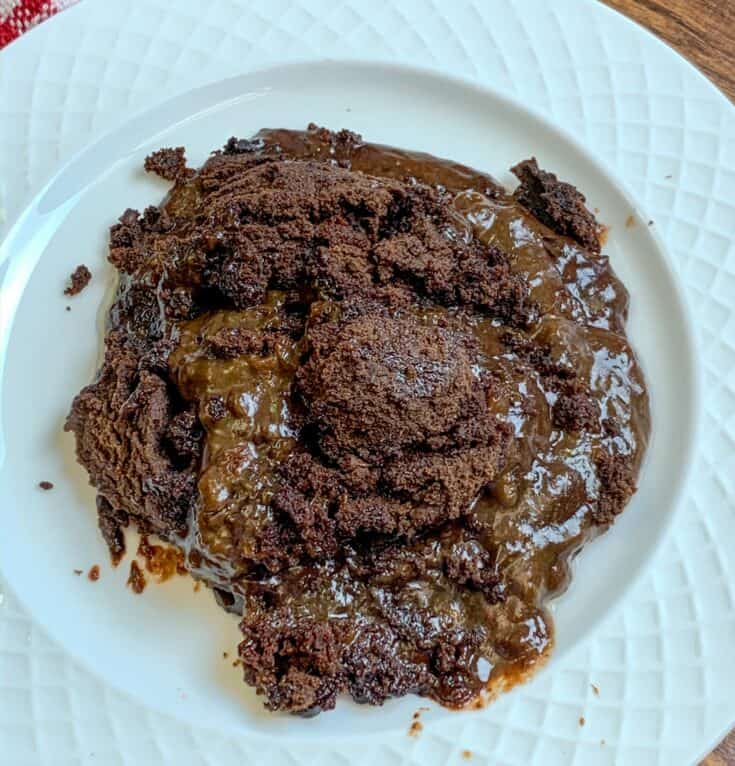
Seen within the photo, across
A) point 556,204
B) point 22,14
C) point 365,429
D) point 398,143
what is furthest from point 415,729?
point 22,14

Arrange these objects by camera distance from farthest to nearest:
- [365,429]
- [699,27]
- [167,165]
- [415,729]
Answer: [699,27]
[167,165]
[415,729]
[365,429]

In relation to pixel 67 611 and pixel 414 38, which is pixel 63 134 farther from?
pixel 67 611

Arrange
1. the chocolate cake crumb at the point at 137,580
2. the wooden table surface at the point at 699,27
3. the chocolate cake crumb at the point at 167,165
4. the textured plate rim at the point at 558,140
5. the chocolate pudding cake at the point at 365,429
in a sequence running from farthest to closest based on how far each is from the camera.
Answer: the wooden table surface at the point at 699,27, the chocolate cake crumb at the point at 167,165, the chocolate cake crumb at the point at 137,580, the textured plate rim at the point at 558,140, the chocolate pudding cake at the point at 365,429

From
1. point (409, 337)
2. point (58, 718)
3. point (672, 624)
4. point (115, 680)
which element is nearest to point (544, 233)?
point (409, 337)

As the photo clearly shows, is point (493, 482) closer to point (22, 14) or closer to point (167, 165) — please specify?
point (167, 165)

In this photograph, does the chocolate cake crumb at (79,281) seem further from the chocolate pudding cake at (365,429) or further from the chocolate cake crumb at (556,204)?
the chocolate cake crumb at (556,204)

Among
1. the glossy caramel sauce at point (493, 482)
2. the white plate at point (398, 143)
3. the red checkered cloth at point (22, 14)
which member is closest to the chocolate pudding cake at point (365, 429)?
the glossy caramel sauce at point (493, 482)

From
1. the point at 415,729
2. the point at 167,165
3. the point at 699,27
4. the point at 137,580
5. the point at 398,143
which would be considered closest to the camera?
the point at 415,729
